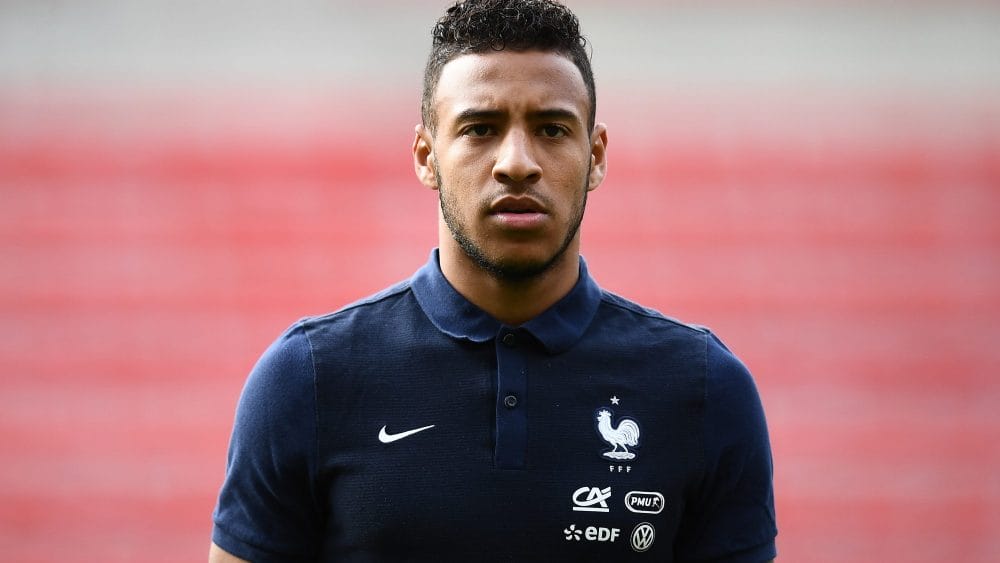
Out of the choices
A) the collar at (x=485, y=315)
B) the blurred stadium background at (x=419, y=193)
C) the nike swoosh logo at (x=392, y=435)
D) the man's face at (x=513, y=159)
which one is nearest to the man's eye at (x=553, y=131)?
the man's face at (x=513, y=159)

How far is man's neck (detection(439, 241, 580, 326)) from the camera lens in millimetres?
962

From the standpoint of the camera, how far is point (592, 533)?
2.92 feet

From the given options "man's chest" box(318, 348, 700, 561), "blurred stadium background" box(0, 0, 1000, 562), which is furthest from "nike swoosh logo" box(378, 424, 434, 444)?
"blurred stadium background" box(0, 0, 1000, 562)

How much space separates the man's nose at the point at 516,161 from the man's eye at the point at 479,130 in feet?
0.06

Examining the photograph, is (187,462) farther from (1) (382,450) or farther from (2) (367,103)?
(1) (382,450)

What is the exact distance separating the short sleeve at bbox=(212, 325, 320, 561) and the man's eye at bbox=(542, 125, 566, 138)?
25 cm

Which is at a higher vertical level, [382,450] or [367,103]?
[367,103]

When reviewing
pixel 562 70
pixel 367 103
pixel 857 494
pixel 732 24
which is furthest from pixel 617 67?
pixel 562 70

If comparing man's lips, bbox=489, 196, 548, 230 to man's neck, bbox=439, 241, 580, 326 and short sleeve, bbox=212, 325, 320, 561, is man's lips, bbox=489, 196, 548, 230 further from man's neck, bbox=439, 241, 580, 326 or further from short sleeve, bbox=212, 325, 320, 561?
short sleeve, bbox=212, 325, 320, 561

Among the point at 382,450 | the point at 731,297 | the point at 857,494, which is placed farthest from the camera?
the point at 731,297

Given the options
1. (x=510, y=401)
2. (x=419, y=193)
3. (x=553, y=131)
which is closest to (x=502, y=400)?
(x=510, y=401)

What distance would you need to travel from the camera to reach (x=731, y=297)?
9.32 ft

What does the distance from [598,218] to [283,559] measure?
2040 millimetres

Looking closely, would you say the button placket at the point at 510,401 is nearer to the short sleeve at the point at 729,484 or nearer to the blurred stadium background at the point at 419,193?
the short sleeve at the point at 729,484
